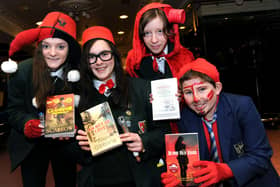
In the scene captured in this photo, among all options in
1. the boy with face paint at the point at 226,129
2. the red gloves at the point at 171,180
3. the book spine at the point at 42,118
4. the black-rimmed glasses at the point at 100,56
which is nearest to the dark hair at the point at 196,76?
the boy with face paint at the point at 226,129

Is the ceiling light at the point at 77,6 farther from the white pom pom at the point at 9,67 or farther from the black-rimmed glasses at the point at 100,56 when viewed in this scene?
the black-rimmed glasses at the point at 100,56

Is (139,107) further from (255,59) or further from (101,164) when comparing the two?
(255,59)

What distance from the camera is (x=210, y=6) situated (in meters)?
5.80

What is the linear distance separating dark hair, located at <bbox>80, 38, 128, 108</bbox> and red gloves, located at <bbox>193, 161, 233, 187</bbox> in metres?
0.54

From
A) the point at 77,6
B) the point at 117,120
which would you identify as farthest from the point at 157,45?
the point at 77,6

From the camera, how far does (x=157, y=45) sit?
6.42 ft

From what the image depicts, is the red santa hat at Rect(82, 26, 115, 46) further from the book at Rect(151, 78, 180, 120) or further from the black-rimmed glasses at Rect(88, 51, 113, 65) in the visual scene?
the book at Rect(151, 78, 180, 120)

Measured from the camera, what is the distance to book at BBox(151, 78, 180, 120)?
4.94 ft

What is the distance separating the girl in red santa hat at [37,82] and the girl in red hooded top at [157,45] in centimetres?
51

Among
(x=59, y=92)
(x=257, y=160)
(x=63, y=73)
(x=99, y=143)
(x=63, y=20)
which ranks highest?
(x=63, y=20)

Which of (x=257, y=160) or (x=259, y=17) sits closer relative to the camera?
(x=257, y=160)

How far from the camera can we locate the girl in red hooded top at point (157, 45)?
1.96 meters

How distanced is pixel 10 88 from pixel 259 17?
18.7 ft

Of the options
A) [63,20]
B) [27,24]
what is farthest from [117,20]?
[63,20]
